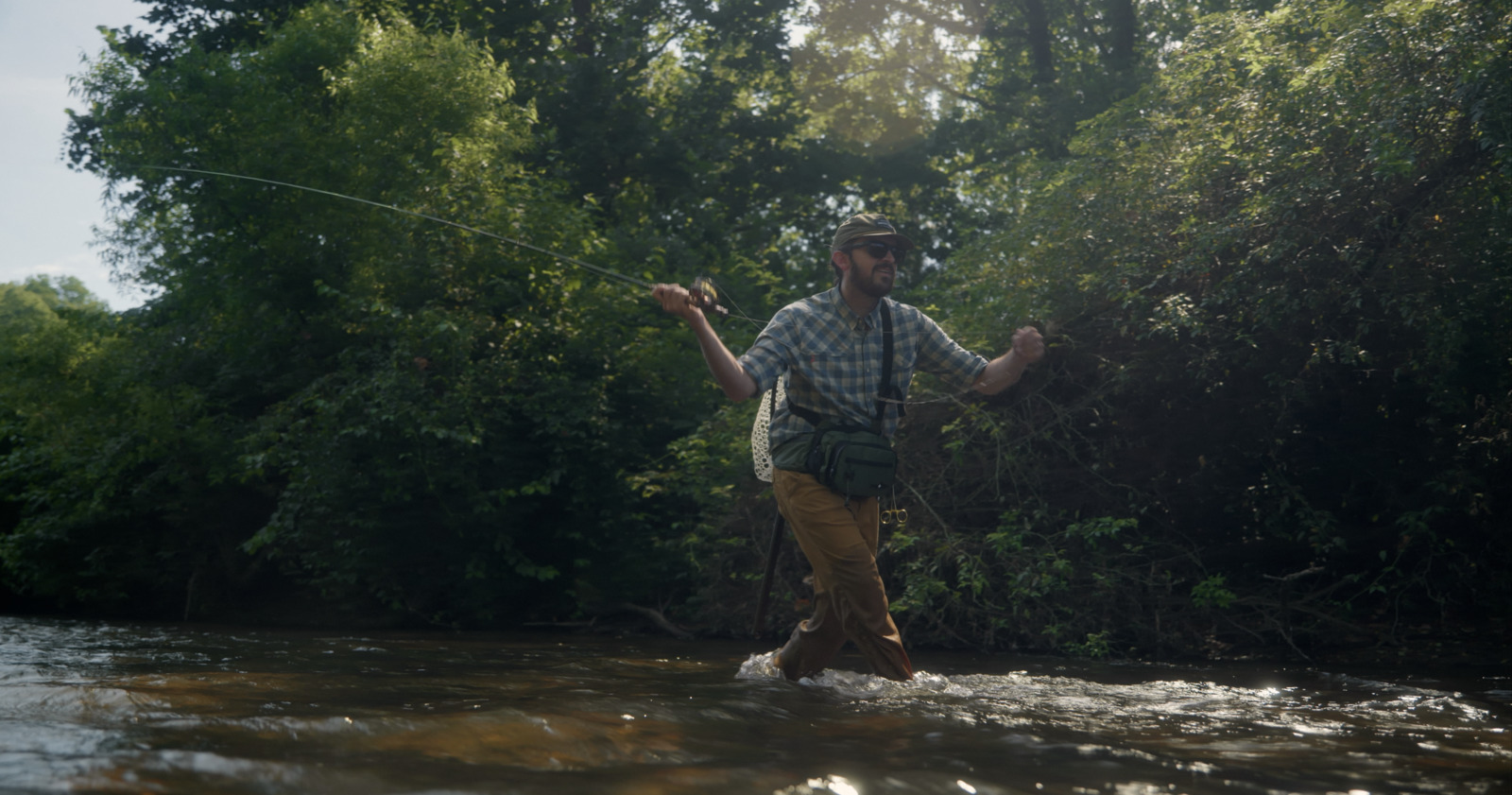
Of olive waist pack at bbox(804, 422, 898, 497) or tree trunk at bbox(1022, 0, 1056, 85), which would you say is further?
tree trunk at bbox(1022, 0, 1056, 85)

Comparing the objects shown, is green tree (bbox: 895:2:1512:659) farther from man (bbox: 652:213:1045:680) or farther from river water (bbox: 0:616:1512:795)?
man (bbox: 652:213:1045:680)

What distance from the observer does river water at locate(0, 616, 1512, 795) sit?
2.94 meters

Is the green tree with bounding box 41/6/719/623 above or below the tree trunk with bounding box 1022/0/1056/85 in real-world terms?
below

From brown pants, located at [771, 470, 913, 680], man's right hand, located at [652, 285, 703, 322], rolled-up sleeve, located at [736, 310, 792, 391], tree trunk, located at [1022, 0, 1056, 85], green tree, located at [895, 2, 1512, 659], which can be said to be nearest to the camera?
man's right hand, located at [652, 285, 703, 322]

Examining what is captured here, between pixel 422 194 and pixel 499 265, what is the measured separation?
1.31 m

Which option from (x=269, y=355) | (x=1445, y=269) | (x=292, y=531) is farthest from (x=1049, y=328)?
(x=269, y=355)

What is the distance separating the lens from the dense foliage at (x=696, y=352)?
7406 millimetres

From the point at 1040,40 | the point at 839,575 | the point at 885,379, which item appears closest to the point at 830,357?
the point at 885,379

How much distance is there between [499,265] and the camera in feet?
38.8

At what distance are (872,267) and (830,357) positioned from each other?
0.45 meters

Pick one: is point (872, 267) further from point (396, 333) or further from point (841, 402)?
point (396, 333)

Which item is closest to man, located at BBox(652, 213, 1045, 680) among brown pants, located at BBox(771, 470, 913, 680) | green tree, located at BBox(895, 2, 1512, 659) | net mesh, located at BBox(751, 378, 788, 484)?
brown pants, located at BBox(771, 470, 913, 680)

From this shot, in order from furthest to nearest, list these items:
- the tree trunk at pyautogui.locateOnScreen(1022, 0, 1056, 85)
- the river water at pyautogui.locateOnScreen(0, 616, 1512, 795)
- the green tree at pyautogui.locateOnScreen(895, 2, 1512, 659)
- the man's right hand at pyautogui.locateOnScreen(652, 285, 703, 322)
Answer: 1. the tree trunk at pyautogui.locateOnScreen(1022, 0, 1056, 85)
2. the green tree at pyautogui.locateOnScreen(895, 2, 1512, 659)
3. the man's right hand at pyautogui.locateOnScreen(652, 285, 703, 322)
4. the river water at pyautogui.locateOnScreen(0, 616, 1512, 795)

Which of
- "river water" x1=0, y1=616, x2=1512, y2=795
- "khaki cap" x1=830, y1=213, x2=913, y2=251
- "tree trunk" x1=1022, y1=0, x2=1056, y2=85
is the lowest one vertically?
"river water" x1=0, y1=616, x2=1512, y2=795
